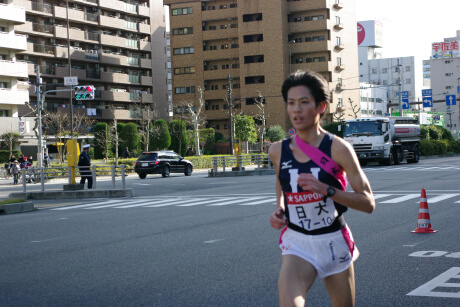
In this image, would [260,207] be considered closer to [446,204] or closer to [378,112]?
[446,204]

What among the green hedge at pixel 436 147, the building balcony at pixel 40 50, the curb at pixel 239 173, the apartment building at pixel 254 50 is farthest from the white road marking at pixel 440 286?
the apartment building at pixel 254 50

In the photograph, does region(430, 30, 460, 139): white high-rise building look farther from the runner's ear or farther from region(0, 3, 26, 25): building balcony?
the runner's ear

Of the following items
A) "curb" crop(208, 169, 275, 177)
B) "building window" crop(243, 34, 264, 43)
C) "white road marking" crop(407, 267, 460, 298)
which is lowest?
"curb" crop(208, 169, 275, 177)

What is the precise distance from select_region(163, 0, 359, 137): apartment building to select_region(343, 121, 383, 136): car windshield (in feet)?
144

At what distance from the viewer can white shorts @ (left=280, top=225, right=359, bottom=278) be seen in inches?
145

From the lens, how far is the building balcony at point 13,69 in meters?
57.9

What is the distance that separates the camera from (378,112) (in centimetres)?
13000

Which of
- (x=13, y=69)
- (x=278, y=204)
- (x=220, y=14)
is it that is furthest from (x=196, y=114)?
(x=278, y=204)

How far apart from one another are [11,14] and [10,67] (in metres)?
4.66

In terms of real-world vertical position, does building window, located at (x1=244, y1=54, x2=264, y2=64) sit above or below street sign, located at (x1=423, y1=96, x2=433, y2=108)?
above

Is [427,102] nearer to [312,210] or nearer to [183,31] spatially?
[183,31]

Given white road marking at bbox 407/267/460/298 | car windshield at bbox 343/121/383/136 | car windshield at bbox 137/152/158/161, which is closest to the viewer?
white road marking at bbox 407/267/460/298

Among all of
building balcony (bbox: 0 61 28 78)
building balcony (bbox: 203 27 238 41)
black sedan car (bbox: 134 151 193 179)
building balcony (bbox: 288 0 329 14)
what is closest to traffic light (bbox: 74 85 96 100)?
black sedan car (bbox: 134 151 193 179)

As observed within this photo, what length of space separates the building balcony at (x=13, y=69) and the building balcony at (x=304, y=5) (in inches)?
1574
